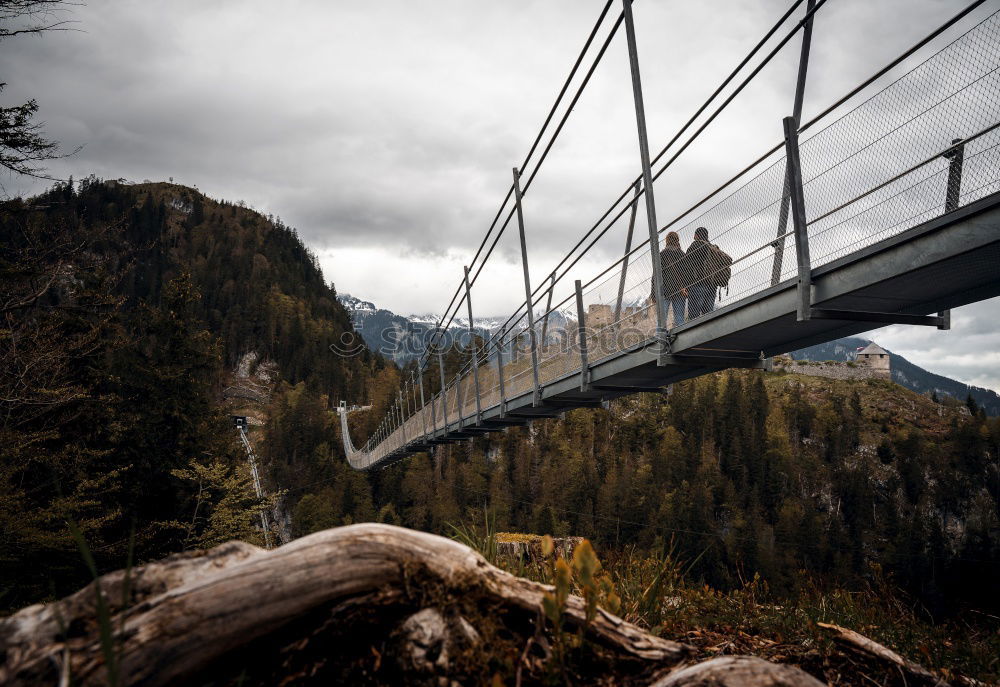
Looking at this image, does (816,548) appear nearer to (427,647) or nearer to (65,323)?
(65,323)

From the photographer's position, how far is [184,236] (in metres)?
141

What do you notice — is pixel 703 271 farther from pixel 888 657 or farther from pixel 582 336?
pixel 888 657

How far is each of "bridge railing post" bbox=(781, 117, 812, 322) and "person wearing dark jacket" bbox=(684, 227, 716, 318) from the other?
0.93 m

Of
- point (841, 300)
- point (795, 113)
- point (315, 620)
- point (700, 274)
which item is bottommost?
point (315, 620)

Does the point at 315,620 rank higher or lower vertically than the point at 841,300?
lower

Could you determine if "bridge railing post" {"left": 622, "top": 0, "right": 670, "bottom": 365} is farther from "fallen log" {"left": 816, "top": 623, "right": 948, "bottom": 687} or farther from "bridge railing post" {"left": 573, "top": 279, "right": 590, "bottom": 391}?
"fallen log" {"left": 816, "top": 623, "right": 948, "bottom": 687}

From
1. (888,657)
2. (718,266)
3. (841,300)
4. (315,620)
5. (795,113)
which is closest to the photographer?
(315,620)

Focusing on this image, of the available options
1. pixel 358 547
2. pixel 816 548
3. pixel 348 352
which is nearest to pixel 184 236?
pixel 348 352

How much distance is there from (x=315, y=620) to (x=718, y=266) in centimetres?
398

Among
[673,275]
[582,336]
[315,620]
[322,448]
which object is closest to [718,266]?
[673,275]

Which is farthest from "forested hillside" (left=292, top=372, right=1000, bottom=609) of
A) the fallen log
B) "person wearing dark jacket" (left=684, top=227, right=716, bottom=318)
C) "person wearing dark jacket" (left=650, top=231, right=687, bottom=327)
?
the fallen log

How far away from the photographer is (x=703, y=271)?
4.90 meters

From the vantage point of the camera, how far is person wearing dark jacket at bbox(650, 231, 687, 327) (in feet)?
17.1

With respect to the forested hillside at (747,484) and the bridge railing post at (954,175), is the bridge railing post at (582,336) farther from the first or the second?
the forested hillside at (747,484)
